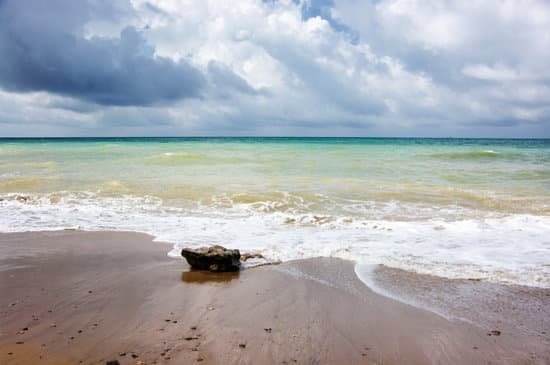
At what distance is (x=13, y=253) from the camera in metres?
6.00

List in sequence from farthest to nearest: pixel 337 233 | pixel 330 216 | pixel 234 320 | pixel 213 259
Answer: pixel 330 216 → pixel 337 233 → pixel 213 259 → pixel 234 320

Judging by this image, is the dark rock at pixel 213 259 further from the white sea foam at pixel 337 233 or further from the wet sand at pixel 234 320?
the white sea foam at pixel 337 233

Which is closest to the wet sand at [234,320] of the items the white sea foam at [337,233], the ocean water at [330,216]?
the white sea foam at [337,233]

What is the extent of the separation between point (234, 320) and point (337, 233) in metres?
4.18

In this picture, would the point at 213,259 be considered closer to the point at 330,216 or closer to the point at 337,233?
the point at 337,233

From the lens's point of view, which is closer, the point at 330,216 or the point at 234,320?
the point at 234,320

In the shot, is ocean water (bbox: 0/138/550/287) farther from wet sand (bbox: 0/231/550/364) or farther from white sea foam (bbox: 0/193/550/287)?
wet sand (bbox: 0/231/550/364)

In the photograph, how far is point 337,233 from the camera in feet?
25.0

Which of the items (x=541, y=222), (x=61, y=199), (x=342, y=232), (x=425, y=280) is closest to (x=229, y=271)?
(x=425, y=280)

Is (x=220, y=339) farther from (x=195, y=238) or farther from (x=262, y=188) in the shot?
(x=262, y=188)

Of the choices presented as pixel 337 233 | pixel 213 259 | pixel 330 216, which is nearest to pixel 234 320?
pixel 213 259

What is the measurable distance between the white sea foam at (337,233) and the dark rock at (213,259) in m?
0.85

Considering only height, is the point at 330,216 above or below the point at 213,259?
below

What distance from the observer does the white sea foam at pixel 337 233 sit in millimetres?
5750
